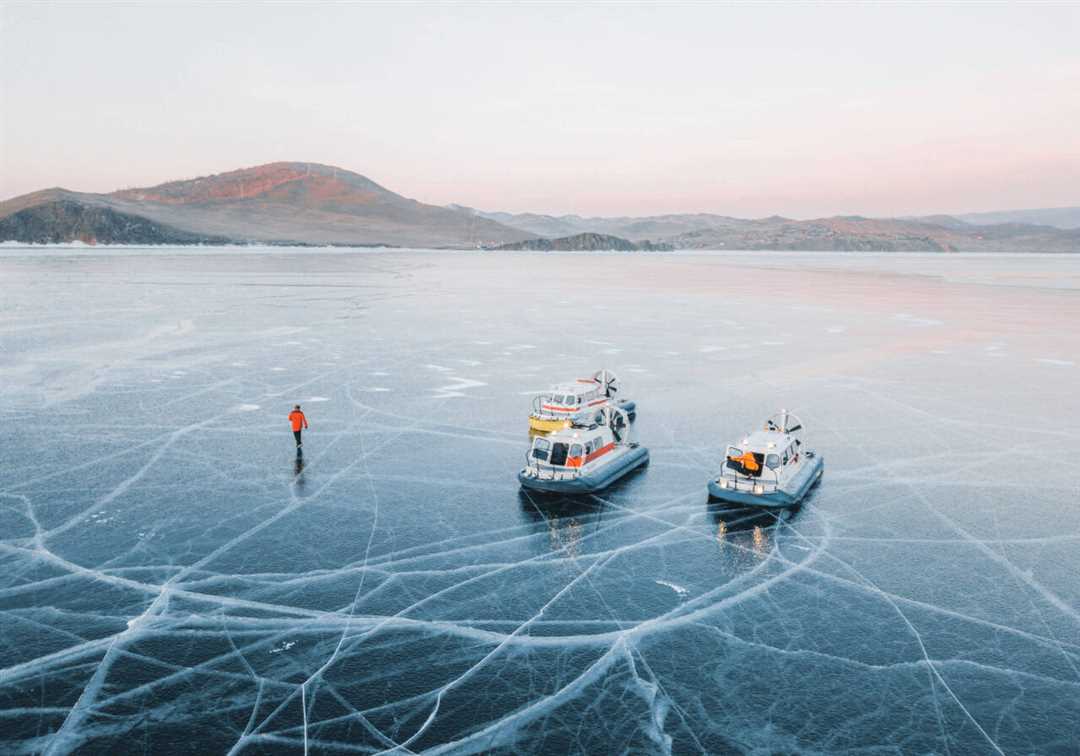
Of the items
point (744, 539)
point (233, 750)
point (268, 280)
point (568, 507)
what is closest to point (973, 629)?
point (744, 539)

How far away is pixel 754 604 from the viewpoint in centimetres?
1758

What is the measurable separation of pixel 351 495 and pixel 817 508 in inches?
572

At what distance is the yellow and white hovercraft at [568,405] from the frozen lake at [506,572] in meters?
1.07

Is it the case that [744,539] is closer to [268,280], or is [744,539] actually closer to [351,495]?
[351,495]

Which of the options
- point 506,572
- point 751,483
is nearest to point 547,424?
point 751,483

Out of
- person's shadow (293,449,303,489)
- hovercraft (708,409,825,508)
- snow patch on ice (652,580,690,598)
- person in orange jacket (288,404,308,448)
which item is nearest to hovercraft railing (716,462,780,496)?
hovercraft (708,409,825,508)

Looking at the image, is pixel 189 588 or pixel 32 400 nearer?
pixel 189 588

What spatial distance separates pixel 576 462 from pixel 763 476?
232 inches

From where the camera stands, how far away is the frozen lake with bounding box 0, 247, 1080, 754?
13.5 m

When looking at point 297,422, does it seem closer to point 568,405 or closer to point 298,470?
point 298,470

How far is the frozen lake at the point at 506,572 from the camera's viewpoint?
44.2ft

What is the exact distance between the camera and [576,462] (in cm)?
2488

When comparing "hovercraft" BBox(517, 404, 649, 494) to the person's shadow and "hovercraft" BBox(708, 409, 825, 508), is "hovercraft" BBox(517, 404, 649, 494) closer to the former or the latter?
"hovercraft" BBox(708, 409, 825, 508)

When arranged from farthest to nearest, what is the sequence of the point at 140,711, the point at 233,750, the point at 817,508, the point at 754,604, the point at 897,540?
1. the point at 817,508
2. the point at 897,540
3. the point at 754,604
4. the point at 140,711
5. the point at 233,750
